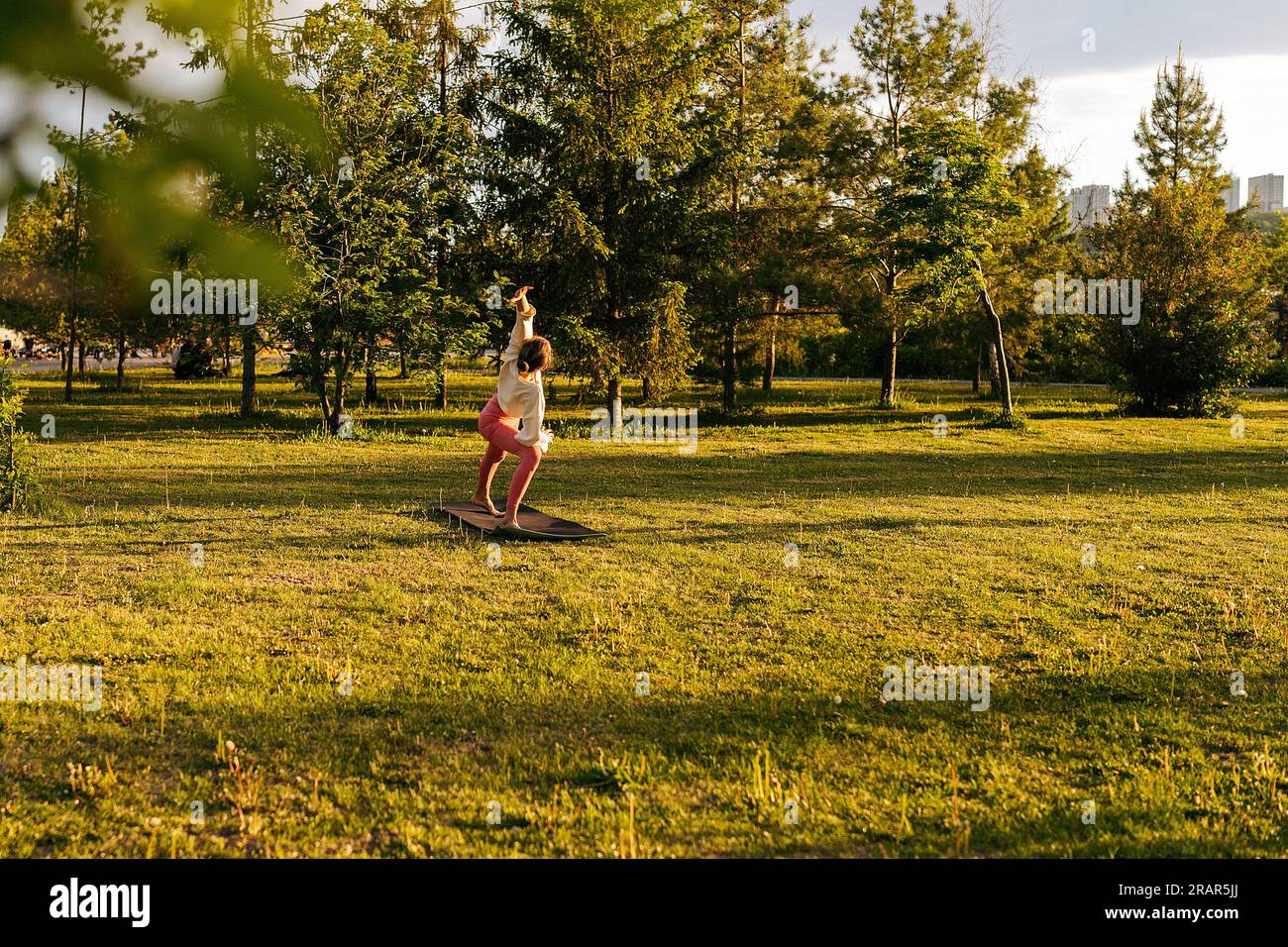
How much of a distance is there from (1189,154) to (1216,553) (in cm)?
4700

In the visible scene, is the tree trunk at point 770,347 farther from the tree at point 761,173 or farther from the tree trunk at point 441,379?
the tree trunk at point 441,379

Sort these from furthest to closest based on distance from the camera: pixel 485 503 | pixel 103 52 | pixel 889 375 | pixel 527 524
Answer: pixel 889 375 < pixel 485 503 < pixel 527 524 < pixel 103 52

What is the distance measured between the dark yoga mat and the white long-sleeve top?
3.35 ft

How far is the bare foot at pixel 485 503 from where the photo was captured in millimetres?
13725

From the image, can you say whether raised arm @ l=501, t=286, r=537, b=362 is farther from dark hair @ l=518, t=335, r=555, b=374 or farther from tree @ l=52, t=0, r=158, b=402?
tree @ l=52, t=0, r=158, b=402

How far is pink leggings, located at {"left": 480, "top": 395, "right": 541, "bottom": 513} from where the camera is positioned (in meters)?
12.5

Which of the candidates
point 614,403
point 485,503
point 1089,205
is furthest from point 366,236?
point 1089,205

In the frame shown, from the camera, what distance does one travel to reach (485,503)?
45.8 ft

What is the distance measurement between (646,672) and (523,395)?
19.8 feet

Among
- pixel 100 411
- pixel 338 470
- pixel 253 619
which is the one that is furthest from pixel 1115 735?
pixel 100 411

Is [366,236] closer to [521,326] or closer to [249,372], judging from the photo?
[249,372]


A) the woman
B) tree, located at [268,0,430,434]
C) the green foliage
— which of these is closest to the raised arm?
the woman

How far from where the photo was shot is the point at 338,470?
18500 mm
